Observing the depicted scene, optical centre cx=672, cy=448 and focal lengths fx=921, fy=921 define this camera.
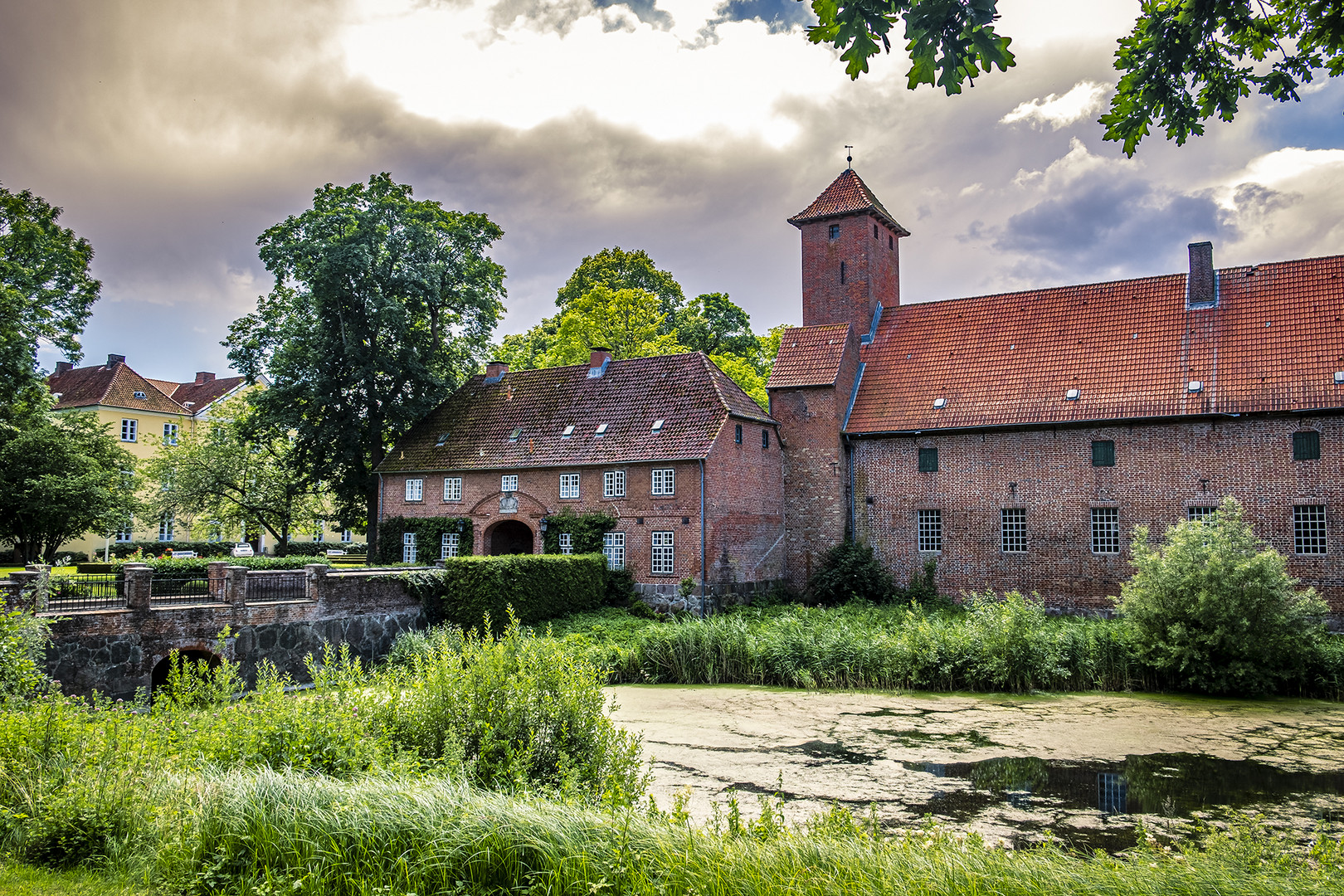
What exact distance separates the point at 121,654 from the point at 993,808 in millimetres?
15170

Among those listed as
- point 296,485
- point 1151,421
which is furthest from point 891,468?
point 296,485

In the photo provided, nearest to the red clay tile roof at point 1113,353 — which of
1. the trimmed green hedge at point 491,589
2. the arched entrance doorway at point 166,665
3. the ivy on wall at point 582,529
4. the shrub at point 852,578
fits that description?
the shrub at point 852,578

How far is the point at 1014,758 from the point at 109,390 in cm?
4675

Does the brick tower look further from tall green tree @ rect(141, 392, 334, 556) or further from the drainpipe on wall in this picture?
tall green tree @ rect(141, 392, 334, 556)

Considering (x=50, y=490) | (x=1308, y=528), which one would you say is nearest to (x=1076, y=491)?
(x=1308, y=528)

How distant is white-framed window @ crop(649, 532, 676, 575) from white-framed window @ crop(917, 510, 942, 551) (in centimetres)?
742

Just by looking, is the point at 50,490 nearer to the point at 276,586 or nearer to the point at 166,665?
the point at 276,586

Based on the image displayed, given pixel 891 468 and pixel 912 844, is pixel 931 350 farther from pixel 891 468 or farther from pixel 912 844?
pixel 912 844

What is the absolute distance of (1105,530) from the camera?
976 inches

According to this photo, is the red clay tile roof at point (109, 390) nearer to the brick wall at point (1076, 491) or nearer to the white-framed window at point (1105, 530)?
the brick wall at point (1076, 491)

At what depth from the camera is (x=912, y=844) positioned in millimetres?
6465

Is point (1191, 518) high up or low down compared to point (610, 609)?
up

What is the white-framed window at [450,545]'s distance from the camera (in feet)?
99.1

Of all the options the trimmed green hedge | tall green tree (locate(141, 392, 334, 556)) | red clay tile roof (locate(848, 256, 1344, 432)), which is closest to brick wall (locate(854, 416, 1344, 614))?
red clay tile roof (locate(848, 256, 1344, 432))
